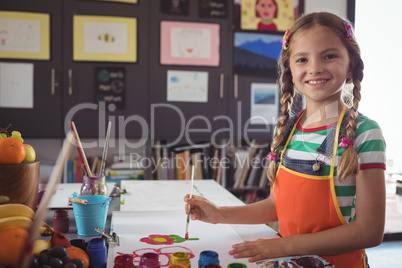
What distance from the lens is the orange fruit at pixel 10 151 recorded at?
869 mm

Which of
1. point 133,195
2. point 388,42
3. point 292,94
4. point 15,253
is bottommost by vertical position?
point 133,195

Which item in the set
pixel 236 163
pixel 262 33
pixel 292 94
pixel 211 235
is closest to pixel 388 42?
pixel 262 33

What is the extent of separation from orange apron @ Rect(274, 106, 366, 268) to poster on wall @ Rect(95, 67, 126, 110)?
1.96 meters

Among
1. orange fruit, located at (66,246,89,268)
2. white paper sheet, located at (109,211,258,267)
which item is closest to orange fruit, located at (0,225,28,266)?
orange fruit, located at (66,246,89,268)

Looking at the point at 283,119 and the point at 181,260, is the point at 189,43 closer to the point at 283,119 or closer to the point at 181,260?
the point at 283,119

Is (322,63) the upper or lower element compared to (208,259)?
upper

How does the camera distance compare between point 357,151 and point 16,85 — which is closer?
point 357,151

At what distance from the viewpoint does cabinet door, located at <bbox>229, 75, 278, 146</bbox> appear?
2951 millimetres

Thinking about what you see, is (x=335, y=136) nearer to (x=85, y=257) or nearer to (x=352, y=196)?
(x=352, y=196)

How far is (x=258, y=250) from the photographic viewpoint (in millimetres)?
842

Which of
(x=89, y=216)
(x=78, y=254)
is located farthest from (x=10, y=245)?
(x=89, y=216)

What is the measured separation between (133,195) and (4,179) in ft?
2.05

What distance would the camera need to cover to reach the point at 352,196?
0.95 m

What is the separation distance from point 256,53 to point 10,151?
2410 mm
